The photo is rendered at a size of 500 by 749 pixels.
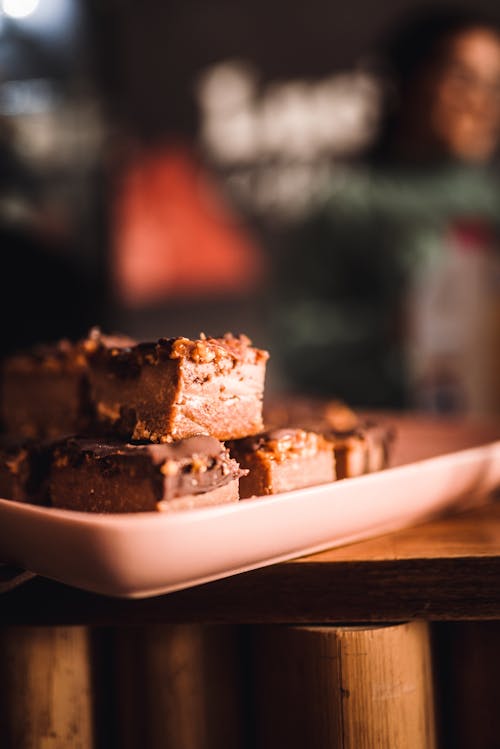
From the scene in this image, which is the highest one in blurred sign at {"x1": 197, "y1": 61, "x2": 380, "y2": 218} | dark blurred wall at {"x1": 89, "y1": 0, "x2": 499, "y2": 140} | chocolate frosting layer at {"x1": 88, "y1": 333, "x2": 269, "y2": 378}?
dark blurred wall at {"x1": 89, "y1": 0, "x2": 499, "y2": 140}

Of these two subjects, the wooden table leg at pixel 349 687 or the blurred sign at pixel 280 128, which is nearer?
the wooden table leg at pixel 349 687

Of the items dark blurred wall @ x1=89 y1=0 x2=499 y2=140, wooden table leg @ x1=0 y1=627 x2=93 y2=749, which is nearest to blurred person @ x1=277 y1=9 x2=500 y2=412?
dark blurred wall @ x1=89 y1=0 x2=499 y2=140

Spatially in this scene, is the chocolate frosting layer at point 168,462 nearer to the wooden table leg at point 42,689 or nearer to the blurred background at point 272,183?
the wooden table leg at point 42,689

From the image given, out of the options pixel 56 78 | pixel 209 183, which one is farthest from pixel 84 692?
pixel 209 183

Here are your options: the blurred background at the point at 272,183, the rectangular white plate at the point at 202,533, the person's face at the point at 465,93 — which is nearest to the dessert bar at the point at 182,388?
the rectangular white plate at the point at 202,533

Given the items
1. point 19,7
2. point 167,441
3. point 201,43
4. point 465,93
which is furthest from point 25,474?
point 201,43

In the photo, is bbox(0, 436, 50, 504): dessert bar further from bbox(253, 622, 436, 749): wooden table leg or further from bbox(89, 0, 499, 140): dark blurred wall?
bbox(89, 0, 499, 140): dark blurred wall

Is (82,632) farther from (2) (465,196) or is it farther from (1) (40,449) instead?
(2) (465,196)
